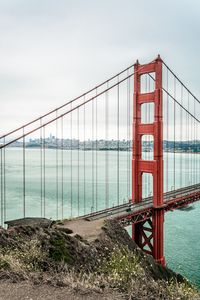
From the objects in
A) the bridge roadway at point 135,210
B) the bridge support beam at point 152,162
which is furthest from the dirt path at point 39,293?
the bridge support beam at point 152,162

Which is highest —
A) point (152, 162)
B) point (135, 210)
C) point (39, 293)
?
point (152, 162)

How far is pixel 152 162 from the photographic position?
944 inches

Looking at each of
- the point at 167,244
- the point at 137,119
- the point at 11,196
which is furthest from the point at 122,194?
the point at 137,119

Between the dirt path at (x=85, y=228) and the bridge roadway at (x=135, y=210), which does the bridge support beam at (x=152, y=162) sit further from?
the dirt path at (x=85, y=228)

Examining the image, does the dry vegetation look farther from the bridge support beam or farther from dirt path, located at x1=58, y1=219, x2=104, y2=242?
the bridge support beam

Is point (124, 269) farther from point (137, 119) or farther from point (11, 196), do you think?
point (11, 196)

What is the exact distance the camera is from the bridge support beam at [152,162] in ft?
75.7

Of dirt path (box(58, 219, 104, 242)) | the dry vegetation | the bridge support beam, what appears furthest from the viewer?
the bridge support beam

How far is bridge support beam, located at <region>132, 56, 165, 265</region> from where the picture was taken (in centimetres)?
2308

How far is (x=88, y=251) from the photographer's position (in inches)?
364

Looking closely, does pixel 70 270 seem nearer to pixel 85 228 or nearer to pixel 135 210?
pixel 85 228

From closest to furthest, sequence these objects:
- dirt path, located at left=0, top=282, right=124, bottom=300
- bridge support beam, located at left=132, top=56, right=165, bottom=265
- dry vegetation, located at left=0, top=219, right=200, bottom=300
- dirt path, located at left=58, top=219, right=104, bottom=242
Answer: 1. dirt path, located at left=0, top=282, right=124, bottom=300
2. dry vegetation, located at left=0, top=219, right=200, bottom=300
3. dirt path, located at left=58, top=219, right=104, bottom=242
4. bridge support beam, located at left=132, top=56, right=165, bottom=265

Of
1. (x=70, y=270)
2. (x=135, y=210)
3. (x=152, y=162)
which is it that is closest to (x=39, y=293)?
→ (x=70, y=270)

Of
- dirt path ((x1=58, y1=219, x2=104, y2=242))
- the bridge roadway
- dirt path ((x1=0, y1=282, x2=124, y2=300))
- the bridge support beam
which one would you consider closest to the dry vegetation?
dirt path ((x1=0, y1=282, x2=124, y2=300))
